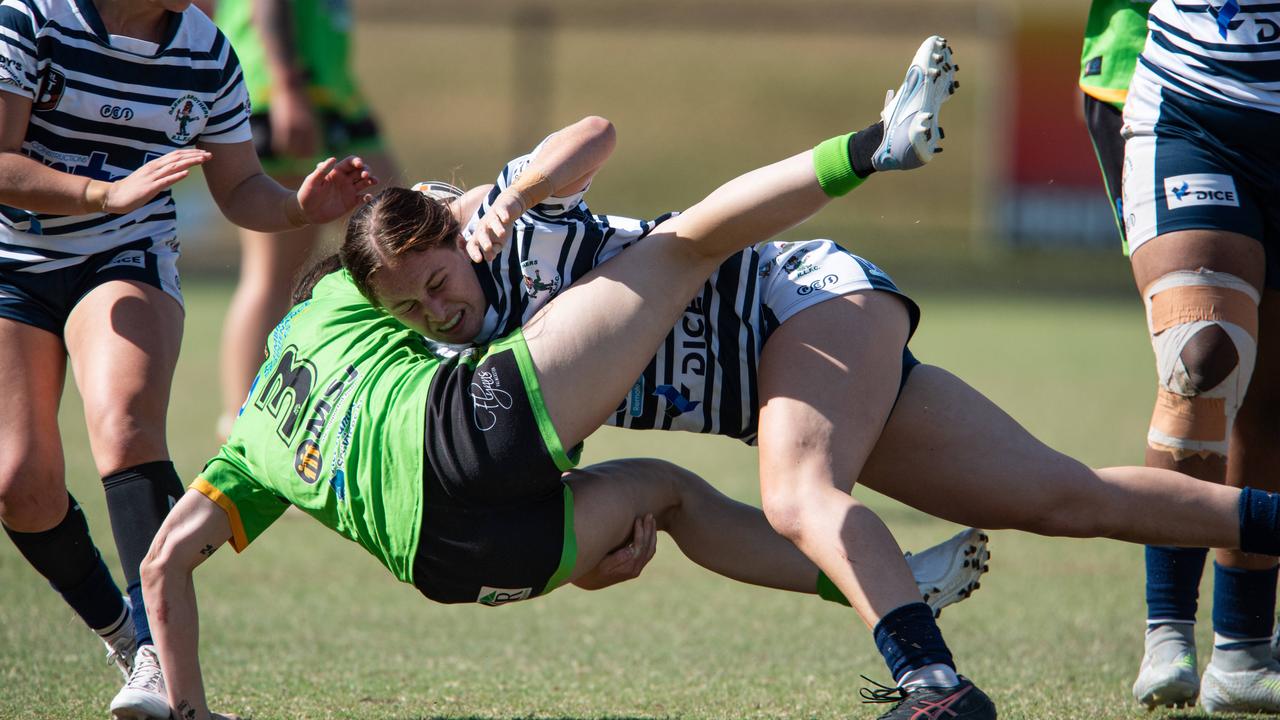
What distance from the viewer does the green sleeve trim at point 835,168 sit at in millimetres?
2506

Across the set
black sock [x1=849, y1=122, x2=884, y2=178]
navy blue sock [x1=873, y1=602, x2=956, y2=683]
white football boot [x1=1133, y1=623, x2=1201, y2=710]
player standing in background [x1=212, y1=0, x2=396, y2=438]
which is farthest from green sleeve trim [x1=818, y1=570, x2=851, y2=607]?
player standing in background [x1=212, y1=0, x2=396, y2=438]

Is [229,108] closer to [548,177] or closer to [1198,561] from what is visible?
[548,177]

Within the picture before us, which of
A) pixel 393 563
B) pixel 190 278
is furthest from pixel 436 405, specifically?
pixel 190 278

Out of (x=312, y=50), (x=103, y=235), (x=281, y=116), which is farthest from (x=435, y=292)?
(x=312, y=50)

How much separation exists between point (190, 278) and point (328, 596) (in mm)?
9584

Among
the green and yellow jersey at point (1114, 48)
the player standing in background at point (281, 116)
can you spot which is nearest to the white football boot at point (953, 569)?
the green and yellow jersey at point (1114, 48)

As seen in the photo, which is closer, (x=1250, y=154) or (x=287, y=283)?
(x=1250, y=154)

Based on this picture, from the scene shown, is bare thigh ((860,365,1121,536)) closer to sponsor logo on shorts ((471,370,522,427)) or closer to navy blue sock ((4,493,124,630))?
sponsor logo on shorts ((471,370,522,427))

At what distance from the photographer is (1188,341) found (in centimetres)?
285

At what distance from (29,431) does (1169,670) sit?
2.58 metres

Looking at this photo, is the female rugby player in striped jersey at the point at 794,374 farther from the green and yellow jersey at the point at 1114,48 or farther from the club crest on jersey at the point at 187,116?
the green and yellow jersey at the point at 1114,48

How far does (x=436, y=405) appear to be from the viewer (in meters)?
2.44

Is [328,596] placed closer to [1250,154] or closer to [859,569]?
[859,569]

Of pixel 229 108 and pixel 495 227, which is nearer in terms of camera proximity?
pixel 495 227
